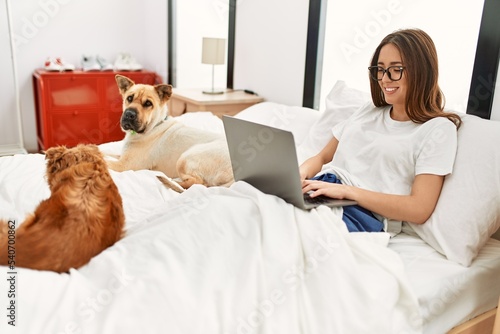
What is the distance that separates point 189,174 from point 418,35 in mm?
1124

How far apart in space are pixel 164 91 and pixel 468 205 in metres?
1.59

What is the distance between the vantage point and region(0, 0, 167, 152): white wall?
13.3ft

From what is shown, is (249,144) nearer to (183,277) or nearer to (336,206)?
(336,206)

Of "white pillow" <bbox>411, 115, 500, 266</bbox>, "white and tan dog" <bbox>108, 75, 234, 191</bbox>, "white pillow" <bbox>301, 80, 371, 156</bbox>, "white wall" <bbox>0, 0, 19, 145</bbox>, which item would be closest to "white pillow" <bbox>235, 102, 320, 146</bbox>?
"white pillow" <bbox>301, 80, 371, 156</bbox>

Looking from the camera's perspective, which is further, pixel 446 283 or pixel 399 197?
pixel 399 197

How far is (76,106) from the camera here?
398 cm

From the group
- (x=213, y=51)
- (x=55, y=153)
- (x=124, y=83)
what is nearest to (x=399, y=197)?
(x=55, y=153)

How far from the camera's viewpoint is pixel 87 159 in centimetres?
117

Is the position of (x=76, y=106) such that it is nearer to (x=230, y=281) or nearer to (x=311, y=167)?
(x=311, y=167)

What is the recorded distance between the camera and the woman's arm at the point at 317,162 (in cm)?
170

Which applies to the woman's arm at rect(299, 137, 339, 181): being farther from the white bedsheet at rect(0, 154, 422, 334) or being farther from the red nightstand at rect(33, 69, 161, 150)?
the red nightstand at rect(33, 69, 161, 150)

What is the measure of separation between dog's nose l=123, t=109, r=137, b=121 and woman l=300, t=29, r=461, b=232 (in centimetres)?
113

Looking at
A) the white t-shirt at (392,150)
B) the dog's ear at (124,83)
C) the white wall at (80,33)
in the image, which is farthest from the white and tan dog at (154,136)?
the white wall at (80,33)

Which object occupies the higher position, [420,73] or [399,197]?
[420,73]
